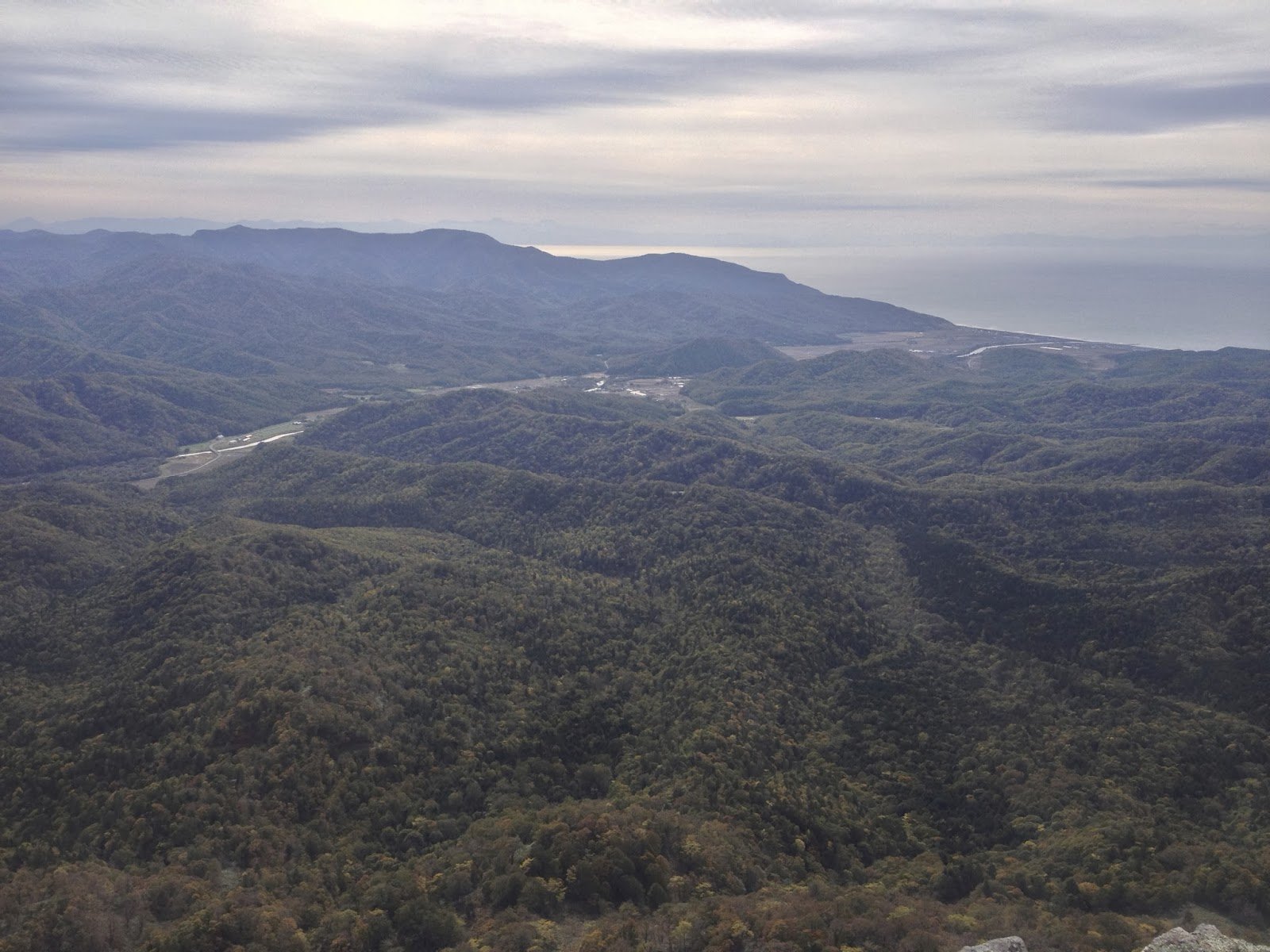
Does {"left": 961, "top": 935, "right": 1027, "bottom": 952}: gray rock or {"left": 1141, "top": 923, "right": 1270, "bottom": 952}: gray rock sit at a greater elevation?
{"left": 1141, "top": 923, "right": 1270, "bottom": 952}: gray rock

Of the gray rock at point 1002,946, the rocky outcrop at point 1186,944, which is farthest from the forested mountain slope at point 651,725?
the rocky outcrop at point 1186,944

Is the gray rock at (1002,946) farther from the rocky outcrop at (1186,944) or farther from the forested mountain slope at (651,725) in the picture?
the forested mountain slope at (651,725)

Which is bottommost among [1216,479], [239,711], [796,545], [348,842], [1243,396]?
[348,842]

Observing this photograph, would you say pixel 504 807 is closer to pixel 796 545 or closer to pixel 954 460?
pixel 796 545

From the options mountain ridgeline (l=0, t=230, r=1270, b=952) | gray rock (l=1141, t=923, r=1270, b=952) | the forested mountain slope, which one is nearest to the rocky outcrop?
gray rock (l=1141, t=923, r=1270, b=952)

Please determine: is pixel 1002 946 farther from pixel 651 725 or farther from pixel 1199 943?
pixel 651 725

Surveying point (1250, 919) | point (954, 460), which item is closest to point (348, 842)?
point (1250, 919)

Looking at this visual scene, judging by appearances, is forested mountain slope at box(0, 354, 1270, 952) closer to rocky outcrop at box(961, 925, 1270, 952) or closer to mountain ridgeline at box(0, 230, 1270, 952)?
mountain ridgeline at box(0, 230, 1270, 952)
